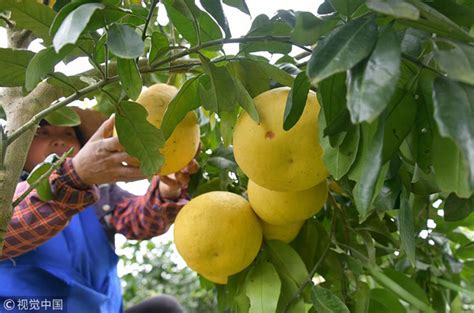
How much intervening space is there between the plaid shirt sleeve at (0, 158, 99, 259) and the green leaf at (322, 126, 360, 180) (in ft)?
1.72

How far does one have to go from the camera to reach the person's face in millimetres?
1396

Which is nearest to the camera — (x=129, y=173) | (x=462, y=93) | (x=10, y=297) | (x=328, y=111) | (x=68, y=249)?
(x=462, y=93)

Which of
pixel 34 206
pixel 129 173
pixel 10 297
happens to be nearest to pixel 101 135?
pixel 129 173

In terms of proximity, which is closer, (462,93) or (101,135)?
(462,93)

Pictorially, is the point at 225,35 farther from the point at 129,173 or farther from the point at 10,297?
the point at 10,297

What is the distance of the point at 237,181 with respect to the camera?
0.99m

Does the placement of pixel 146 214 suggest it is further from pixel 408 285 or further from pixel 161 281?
pixel 161 281

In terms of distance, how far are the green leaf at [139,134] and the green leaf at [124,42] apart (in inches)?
6.3

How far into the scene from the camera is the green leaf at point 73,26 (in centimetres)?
41

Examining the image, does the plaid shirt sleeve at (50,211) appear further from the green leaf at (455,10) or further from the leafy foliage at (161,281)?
the leafy foliage at (161,281)

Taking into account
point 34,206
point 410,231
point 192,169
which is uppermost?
point 410,231

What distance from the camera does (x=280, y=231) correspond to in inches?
35.0

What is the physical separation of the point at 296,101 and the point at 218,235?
294mm

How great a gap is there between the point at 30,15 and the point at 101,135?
0.31 metres
